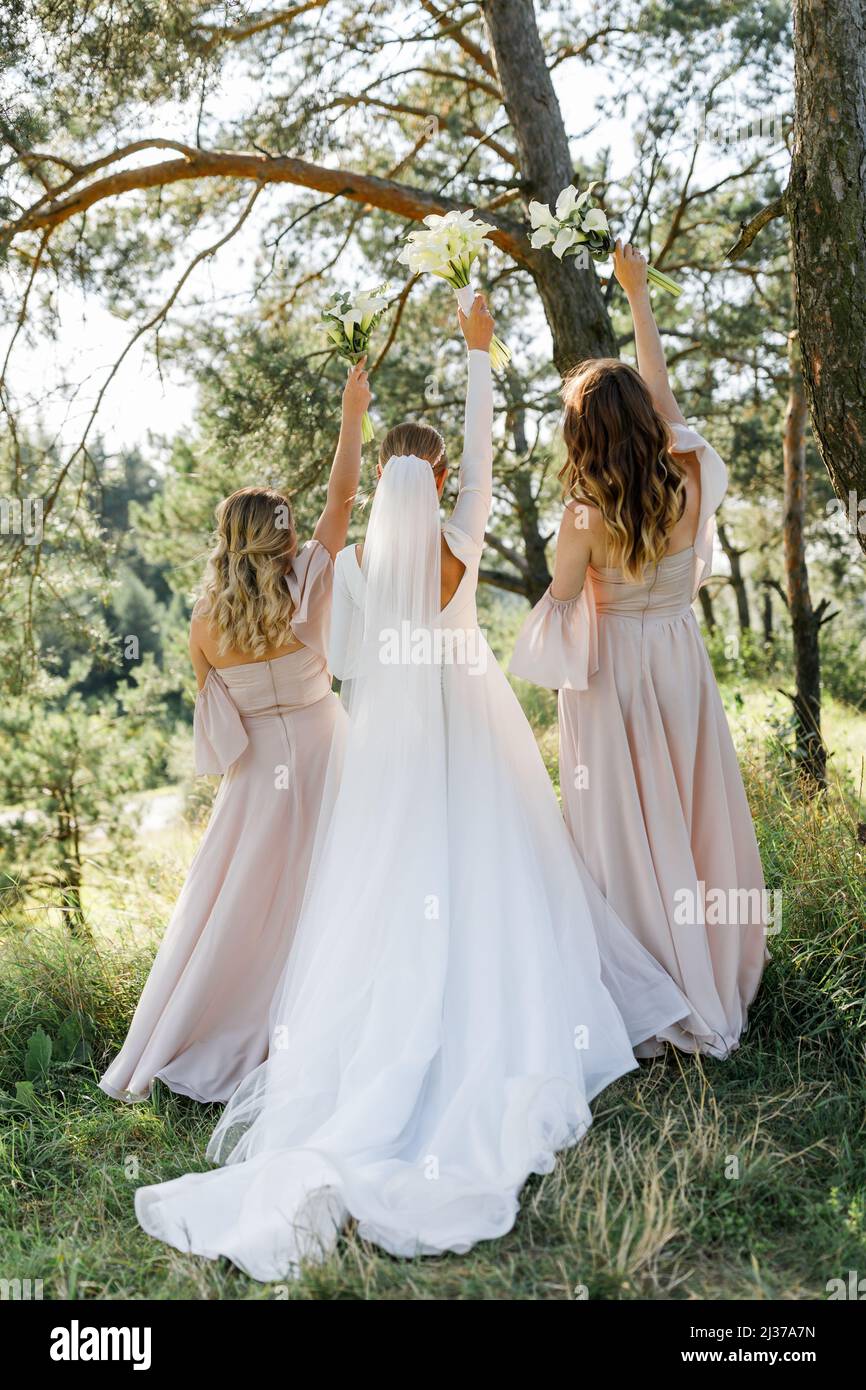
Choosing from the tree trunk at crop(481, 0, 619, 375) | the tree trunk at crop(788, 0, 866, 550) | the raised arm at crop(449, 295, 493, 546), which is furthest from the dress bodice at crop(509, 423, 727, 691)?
the tree trunk at crop(481, 0, 619, 375)

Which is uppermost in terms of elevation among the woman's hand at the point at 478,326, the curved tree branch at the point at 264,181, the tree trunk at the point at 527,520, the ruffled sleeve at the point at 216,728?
the curved tree branch at the point at 264,181

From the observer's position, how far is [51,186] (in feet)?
17.8

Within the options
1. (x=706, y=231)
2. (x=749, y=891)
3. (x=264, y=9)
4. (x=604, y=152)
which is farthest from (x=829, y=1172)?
(x=706, y=231)

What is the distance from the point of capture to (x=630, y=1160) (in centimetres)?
287

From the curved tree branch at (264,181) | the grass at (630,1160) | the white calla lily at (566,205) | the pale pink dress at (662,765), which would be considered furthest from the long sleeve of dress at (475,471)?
the curved tree branch at (264,181)

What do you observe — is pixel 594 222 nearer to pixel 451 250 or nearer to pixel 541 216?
pixel 541 216

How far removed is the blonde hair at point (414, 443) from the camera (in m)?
3.49

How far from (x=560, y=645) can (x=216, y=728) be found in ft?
4.12

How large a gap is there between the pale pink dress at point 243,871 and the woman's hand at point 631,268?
1.38 meters

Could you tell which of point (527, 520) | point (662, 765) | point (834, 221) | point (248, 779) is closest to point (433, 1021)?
point (662, 765)

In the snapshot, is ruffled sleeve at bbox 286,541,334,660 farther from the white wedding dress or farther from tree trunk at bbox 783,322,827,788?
tree trunk at bbox 783,322,827,788

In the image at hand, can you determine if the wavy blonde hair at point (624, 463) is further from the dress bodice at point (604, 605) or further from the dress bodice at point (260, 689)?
the dress bodice at point (260, 689)

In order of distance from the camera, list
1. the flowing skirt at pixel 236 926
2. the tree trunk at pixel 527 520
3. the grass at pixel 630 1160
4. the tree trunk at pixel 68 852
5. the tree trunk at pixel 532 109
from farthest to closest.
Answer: the tree trunk at pixel 68 852
the tree trunk at pixel 527 520
the tree trunk at pixel 532 109
the flowing skirt at pixel 236 926
the grass at pixel 630 1160
